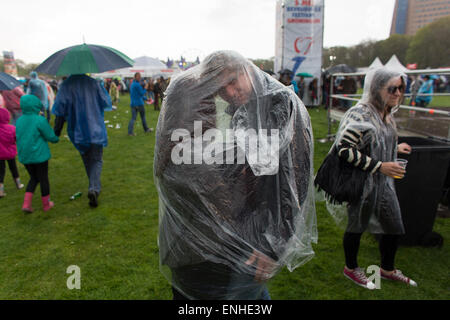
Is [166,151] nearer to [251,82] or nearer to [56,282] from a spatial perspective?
[251,82]

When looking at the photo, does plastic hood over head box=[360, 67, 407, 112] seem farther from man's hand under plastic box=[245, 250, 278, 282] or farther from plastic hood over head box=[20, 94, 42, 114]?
plastic hood over head box=[20, 94, 42, 114]

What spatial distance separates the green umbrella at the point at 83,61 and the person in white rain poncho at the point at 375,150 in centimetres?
289

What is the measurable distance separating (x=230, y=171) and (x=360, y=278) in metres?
1.93

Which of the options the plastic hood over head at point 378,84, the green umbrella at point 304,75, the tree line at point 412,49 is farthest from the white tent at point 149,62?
the plastic hood over head at point 378,84

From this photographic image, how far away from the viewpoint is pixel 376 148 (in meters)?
2.12

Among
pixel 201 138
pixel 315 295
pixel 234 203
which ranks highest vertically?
pixel 201 138

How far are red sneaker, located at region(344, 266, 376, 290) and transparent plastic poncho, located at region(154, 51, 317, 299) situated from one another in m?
1.44

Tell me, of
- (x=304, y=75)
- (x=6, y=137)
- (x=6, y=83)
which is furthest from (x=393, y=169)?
(x=304, y=75)

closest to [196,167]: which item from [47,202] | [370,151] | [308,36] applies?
[370,151]

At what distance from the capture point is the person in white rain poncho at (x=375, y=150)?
210cm

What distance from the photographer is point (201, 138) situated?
1255 millimetres

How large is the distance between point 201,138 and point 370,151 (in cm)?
144

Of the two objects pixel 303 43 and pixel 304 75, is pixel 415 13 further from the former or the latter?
pixel 304 75

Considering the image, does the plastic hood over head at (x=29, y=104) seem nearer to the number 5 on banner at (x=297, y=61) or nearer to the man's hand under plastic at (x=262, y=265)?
the man's hand under plastic at (x=262, y=265)
